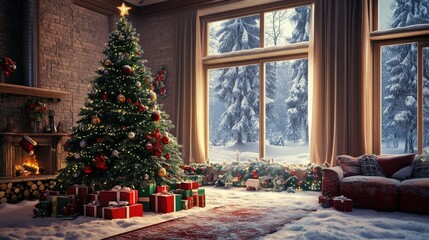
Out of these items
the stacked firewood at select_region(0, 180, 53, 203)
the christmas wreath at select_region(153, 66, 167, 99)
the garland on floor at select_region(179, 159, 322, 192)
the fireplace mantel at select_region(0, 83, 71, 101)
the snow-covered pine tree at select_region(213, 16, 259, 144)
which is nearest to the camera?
the stacked firewood at select_region(0, 180, 53, 203)

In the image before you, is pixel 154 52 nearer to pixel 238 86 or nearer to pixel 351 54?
pixel 238 86

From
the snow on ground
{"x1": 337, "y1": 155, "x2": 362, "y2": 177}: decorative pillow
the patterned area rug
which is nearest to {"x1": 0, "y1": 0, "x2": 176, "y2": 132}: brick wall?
the snow on ground

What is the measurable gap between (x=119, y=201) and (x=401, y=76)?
187 inches

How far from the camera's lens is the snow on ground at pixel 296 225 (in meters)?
3.68

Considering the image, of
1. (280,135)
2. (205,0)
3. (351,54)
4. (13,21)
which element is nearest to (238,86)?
(280,135)

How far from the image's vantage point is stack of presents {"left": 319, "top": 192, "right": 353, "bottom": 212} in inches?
191

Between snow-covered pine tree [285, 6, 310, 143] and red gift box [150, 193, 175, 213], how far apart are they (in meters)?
3.27

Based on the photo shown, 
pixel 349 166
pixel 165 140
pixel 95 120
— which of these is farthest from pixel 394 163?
pixel 95 120

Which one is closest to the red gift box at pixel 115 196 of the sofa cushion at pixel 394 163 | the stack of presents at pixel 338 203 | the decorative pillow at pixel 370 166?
the stack of presents at pixel 338 203

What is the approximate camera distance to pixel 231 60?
7.97 metres

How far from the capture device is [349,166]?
5609 mm

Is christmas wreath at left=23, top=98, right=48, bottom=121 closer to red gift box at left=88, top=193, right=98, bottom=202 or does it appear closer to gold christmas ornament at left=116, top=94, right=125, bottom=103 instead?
gold christmas ornament at left=116, top=94, right=125, bottom=103

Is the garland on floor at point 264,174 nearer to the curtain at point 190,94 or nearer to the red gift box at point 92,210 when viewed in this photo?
the curtain at point 190,94

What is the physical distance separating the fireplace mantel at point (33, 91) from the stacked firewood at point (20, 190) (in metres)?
1.39
